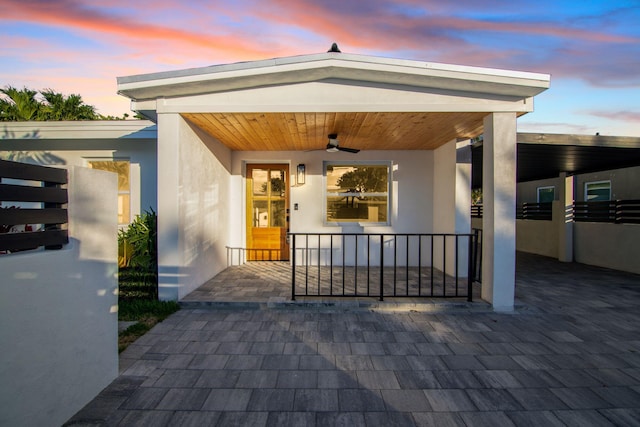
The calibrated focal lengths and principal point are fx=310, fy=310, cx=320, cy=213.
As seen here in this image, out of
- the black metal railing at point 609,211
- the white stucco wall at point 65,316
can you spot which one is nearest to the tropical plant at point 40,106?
the white stucco wall at point 65,316

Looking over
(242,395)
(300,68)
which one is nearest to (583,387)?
(242,395)

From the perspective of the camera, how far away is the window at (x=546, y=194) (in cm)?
1091

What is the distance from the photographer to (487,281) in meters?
3.81

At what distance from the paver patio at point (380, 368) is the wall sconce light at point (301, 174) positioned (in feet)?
9.27

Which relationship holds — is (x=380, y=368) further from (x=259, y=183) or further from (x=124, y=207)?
(x=124, y=207)

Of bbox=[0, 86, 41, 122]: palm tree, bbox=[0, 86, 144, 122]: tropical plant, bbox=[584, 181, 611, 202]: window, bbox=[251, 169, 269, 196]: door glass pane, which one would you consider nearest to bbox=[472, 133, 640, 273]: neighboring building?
bbox=[584, 181, 611, 202]: window

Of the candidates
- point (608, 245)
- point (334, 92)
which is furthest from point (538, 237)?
point (334, 92)

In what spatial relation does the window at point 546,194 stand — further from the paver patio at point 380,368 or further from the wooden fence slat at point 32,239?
the wooden fence slat at point 32,239

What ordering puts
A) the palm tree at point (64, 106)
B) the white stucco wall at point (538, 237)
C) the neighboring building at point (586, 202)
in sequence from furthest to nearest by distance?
1. the palm tree at point (64, 106)
2. the white stucco wall at point (538, 237)
3. the neighboring building at point (586, 202)

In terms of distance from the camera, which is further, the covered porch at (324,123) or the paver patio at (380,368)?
the covered porch at (324,123)

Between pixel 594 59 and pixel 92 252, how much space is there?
39.2ft

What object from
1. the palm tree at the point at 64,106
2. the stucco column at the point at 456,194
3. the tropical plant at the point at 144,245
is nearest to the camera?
the tropical plant at the point at 144,245

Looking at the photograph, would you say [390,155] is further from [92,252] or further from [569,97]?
[569,97]

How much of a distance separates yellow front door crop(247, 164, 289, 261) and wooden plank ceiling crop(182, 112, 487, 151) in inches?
26.2
